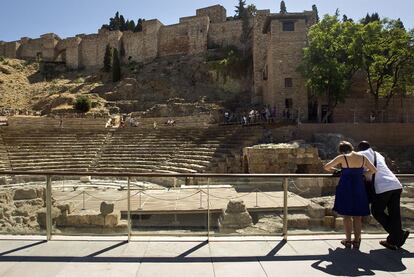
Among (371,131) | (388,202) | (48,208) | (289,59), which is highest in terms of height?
(289,59)

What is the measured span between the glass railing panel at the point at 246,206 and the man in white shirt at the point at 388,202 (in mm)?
1346

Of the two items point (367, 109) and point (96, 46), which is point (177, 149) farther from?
point (96, 46)

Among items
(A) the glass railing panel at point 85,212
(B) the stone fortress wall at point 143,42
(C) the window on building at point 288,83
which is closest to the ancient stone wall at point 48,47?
(B) the stone fortress wall at point 143,42

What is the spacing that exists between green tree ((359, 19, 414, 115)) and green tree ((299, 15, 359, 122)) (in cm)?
80

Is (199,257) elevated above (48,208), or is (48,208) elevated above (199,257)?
(48,208)

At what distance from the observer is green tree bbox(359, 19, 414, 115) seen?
2633 cm

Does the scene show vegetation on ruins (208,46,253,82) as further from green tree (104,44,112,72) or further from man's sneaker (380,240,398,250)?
man's sneaker (380,240,398,250)

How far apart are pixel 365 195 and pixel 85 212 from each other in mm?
4747

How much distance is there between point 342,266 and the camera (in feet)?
15.1

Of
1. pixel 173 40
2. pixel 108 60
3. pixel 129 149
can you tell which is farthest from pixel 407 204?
pixel 173 40

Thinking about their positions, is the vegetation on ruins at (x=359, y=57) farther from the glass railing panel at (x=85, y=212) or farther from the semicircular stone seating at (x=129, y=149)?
the glass railing panel at (x=85, y=212)

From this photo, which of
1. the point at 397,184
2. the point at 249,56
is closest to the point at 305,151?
the point at 397,184

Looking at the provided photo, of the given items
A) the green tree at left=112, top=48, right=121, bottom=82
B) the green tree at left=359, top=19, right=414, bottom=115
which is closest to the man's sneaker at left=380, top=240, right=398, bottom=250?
the green tree at left=359, top=19, right=414, bottom=115

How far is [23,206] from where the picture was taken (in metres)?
7.75
